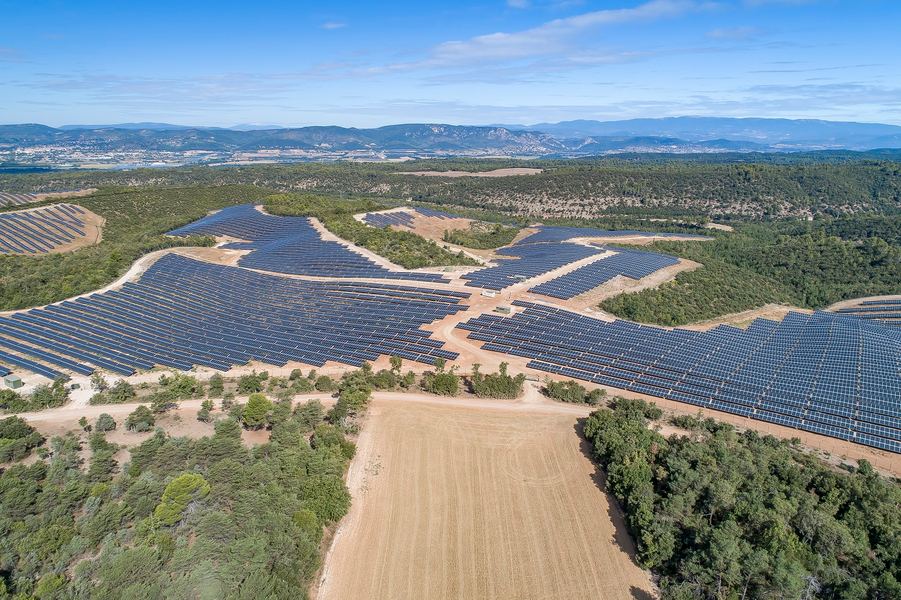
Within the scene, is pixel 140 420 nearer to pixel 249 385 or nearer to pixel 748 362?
pixel 249 385

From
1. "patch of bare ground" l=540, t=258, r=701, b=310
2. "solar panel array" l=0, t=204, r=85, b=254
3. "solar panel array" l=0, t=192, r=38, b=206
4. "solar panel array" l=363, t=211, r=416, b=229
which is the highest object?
"solar panel array" l=0, t=192, r=38, b=206

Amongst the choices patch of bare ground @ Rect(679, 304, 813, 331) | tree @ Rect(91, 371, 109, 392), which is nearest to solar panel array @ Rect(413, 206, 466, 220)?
patch of bare ground @ Rect(679, 304, 813, 331)

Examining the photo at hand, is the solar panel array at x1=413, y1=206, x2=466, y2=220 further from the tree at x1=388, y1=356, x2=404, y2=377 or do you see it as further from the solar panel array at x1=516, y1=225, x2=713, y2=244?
the tree at x1=388, y1=356, x2=404, y2=377

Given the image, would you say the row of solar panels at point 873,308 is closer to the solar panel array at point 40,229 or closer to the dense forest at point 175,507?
the dense forest at point 175,507

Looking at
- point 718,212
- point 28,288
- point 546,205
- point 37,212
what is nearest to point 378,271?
point 28,288

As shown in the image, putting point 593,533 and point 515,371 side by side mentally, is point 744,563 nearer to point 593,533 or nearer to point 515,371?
point 593,533

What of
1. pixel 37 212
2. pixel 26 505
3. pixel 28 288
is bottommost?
pixel 26 505

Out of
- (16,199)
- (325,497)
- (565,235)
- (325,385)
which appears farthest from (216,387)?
(16,199)
